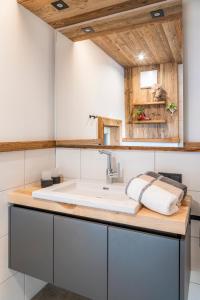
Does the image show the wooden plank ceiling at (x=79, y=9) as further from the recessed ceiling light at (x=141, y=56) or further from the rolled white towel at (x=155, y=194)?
the rolled white towel at (x=155, y=194)

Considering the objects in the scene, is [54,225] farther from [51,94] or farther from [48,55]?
Answer: [48,55]

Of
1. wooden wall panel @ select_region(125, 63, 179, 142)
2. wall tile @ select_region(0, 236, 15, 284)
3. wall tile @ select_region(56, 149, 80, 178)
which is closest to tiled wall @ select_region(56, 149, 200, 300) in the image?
wall tile @ select_region(56, 149, 80, 178)

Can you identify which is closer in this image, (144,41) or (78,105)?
(144,41)

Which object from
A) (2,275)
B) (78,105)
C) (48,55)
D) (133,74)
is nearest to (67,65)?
(48,55)

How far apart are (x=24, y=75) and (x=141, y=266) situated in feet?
4.23

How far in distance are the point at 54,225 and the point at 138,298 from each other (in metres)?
0.52

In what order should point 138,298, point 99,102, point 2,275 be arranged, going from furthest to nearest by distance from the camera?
point 99,102 < point 2,275 < point 138,298

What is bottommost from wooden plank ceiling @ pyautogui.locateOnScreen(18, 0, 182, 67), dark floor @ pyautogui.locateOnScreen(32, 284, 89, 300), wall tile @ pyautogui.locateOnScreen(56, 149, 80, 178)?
dark floor @ pyautogui.locateOnScreen(32, 284, 89, 300)

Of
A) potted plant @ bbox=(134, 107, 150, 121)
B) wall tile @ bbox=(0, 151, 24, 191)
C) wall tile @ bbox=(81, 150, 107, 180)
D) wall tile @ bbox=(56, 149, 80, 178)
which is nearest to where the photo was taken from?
wall tile @ bbox=(0, 151, 24, 191)

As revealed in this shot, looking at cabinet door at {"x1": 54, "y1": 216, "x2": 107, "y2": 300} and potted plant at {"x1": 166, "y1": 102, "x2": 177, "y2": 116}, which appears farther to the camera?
potted plant at {"x1": 166, "y1": 102, "x2": 177, "y2": 116}

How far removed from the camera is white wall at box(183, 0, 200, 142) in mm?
1304

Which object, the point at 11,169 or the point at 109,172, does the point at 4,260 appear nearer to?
the point at 11,169

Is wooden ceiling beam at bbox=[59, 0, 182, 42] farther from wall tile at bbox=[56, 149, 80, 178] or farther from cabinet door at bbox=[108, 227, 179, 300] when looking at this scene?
cabinet door at bbox=[108, 227, 179, 300]

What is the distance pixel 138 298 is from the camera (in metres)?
1.00
